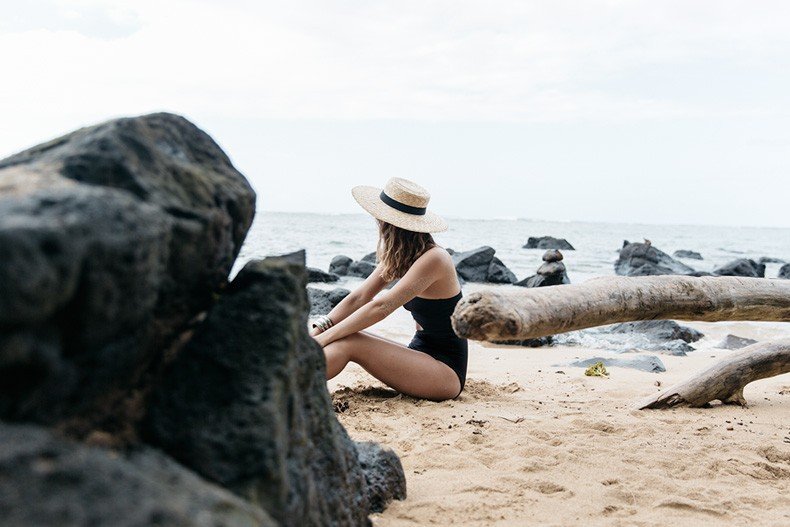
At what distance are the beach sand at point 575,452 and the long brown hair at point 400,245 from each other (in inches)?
39.7

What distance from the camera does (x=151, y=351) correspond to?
5.94ft

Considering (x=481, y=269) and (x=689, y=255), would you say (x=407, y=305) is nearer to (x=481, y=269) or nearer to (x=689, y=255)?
(x=481, y=269)

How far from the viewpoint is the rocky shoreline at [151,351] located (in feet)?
4.26

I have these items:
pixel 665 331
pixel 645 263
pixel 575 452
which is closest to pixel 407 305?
pixel 575 452

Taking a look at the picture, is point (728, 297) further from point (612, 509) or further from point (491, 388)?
point (491, 388)

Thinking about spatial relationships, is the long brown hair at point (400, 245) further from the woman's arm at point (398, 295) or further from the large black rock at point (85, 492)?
the large black rock at point (85, 492)

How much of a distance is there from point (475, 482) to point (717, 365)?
102 inches

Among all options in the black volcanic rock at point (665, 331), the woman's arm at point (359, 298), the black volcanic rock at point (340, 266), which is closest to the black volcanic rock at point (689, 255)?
the black volcanic rock at point (340, 266)

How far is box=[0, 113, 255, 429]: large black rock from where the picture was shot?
4.29 feet

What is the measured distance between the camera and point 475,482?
11.3 ft

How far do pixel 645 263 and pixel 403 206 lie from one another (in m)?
17.4

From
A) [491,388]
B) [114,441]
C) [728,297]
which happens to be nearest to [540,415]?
[491,388]

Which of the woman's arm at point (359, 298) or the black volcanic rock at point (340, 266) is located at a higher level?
the woman's arm at point (359, 298)

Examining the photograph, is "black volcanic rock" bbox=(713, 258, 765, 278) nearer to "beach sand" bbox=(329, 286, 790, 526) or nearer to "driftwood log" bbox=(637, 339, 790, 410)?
"beach sand" bbox=(329, 286, 790, 526)
